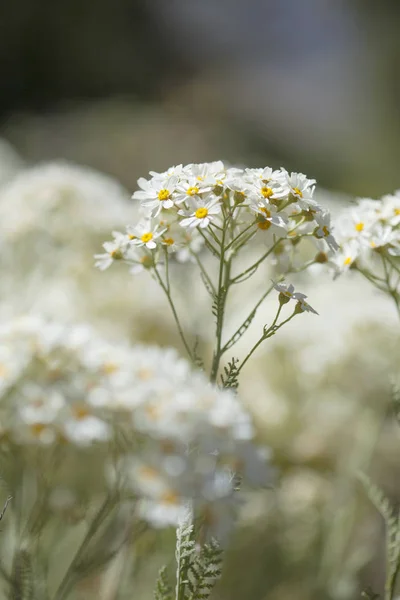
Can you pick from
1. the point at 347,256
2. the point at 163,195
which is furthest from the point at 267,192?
the point at 347,256

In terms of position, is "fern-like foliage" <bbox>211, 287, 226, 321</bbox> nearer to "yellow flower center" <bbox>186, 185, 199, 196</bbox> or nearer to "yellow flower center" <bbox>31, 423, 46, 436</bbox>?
"yellow flower center" <bbox>186, 185, 199, 196</bbox>

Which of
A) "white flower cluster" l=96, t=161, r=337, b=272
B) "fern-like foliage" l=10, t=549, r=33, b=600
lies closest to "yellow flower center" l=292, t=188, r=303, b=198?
"white flower cluster" l=96, t=161, r=337, b=272

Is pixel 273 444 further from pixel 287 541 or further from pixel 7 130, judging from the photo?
pixel 7 130

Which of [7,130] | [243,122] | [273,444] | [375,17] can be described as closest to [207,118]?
[243,122]

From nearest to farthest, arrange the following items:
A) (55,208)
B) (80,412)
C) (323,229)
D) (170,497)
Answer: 1. (170,497)
2. (80,412)
3. (323,229)
4. (55,208)

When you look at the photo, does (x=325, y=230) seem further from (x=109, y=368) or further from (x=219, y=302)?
(x=109, y=368)

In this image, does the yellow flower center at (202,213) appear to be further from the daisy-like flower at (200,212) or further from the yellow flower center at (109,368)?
the yellow flower center at (109,368)
